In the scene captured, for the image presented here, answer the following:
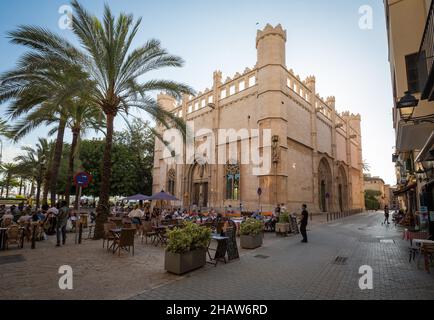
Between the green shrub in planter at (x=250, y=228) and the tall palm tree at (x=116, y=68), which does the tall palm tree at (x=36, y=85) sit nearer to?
the tall palm tree at (x=116, y=68)

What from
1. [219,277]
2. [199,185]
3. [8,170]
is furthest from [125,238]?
[8,170]

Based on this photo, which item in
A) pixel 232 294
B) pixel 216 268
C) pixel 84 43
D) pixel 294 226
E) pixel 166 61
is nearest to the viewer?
pixel 232 294

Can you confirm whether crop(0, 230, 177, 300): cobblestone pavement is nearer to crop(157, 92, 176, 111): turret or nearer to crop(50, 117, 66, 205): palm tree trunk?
crop(50, 117, 66, 205): palm tree trunk

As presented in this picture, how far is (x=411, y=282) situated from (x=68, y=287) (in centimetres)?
729

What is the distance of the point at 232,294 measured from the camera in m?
4.66

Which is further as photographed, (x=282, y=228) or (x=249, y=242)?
(x=282, y=228)

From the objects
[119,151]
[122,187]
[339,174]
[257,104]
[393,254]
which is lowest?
[393,254]

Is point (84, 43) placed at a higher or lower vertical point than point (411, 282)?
higher

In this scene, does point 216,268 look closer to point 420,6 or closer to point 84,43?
point 84,43

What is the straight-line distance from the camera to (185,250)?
6.23 m

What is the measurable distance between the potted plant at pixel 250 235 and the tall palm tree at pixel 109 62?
5.99 m

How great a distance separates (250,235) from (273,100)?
17518 millimetres

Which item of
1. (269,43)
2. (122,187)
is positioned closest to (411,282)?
(269,43)

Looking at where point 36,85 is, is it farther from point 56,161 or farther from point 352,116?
point 352,116
